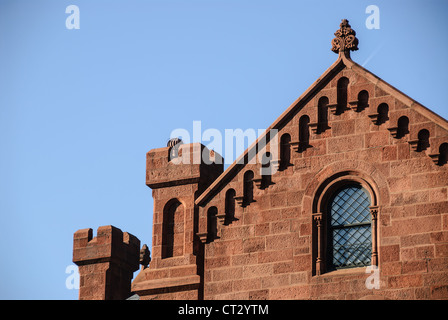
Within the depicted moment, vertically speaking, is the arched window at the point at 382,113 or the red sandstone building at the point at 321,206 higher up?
the arched window at the point at 382,113

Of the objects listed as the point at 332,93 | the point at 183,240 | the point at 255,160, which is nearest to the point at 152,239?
the point at 183,240

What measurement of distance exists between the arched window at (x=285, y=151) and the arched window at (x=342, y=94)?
1.63m

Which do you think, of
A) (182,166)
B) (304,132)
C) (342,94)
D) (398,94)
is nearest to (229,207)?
(182,166)

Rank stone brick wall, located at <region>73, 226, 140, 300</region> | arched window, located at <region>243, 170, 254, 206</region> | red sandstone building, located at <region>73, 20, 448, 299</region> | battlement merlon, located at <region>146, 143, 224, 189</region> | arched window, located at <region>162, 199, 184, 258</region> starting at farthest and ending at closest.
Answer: stone brick wall, located at <region>73, 226, 140, 300</region>
battlement merlon, located at <region>146, 143, 224, 189</region>
arched window, located at <region>162, 199, 184, 258</region>
arched window, located at <region>243, 170, 254, 206</region>
red sandstone building, located at <region>73, 20, 448, 299</region>

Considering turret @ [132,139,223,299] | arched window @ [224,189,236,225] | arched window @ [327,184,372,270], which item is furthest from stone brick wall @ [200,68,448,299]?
turret @ [132,139,223,299]

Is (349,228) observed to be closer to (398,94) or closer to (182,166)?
(398,94)

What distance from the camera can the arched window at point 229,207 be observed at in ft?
146

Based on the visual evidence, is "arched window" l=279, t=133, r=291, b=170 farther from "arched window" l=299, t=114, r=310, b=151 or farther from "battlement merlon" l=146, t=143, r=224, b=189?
"battlement merlon" l=146, t=143, r=224, b=189

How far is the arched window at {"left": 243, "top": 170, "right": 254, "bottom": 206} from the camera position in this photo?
44625 mm

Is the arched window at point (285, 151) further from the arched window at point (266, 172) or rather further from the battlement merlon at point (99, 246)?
the battlement merlon at point (99, 246)

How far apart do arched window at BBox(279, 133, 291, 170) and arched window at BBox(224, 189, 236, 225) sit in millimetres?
1615

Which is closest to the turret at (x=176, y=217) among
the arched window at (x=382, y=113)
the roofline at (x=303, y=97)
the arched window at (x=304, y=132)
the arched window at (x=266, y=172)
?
the roofline at (x=303, y=97)
